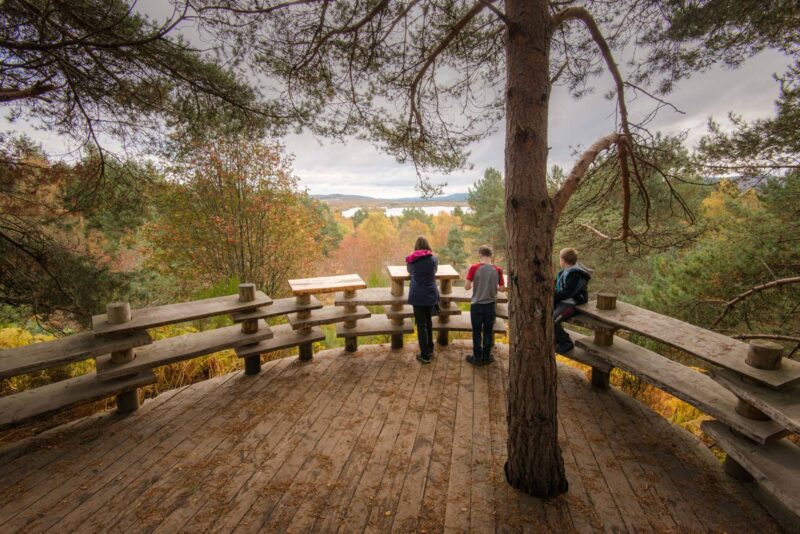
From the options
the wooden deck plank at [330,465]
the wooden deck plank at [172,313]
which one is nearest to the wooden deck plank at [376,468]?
the wooden deck plank at [330,465]

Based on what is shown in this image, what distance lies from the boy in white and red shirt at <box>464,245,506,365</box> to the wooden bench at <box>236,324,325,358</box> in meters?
2.21

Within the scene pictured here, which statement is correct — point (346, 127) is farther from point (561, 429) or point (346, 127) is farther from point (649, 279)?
point (649, 279)

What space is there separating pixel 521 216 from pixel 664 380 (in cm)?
218

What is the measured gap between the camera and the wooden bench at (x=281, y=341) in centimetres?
459

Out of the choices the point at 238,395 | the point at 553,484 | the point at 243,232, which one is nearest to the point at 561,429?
the point at 553,484

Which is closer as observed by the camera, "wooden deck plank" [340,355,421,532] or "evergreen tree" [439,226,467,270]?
"wooden deck plank" [340,355,421,532]

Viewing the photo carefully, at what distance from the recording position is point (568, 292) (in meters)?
4.37

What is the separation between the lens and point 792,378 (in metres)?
2.43

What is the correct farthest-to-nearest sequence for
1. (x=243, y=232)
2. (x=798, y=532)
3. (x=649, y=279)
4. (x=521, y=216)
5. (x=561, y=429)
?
(x=649, y=279)
(x=243, y=232)
(x=561, y=429)
(x=521, y=216)
(x=798, y=532)

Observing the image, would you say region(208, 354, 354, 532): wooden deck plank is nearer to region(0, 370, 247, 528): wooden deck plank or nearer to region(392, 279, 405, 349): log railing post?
region(0, 370, 247, 528): wooden deck plank

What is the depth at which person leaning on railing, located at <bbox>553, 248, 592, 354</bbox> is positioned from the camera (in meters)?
4.32

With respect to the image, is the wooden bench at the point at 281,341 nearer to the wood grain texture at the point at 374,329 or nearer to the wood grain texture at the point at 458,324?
the wood grain texture at the point at 374,329

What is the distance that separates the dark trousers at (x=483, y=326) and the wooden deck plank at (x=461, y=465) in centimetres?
58

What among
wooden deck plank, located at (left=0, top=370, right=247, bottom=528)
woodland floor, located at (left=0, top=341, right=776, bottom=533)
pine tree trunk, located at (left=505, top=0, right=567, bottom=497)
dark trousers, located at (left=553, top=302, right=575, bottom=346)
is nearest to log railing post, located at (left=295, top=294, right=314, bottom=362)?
woodland floor, located at (left=0, top=341, right=776, bottom=533)
